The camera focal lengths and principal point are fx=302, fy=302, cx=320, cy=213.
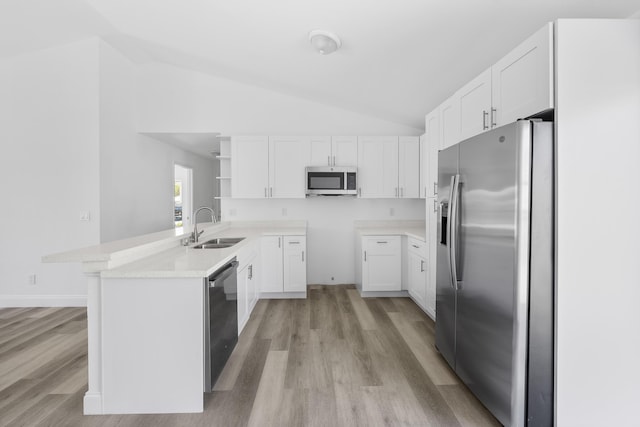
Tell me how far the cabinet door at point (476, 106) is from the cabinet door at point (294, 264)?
2326 millimetres

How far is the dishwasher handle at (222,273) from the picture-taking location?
1953mm

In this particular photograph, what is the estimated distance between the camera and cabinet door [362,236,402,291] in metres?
3.95

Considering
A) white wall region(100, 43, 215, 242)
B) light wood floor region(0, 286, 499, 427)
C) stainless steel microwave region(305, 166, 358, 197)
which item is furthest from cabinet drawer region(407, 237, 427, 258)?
white wall region(100, 43, 215, 242)

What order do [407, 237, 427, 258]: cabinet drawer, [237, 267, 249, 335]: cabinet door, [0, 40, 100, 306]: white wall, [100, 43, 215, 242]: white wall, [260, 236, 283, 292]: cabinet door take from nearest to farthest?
[237, 267, 249, 335]: cabinet door < [407, 237, 427, 258]: cabinet drawer < [0, 40, 100, 306]: white wall < [100, 43, 215, 242]: white wall < [260, 236, 283, 292]: cabinet door

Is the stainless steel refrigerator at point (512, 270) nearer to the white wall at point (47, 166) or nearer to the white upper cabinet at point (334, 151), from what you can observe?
the white upper cabinet at point (334, 151)

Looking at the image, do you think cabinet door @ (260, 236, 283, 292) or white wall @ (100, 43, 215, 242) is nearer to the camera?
white wall @ (100, 43, 215, 242)

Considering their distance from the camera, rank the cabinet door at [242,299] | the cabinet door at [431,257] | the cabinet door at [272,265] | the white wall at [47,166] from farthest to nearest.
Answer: the cabinet door at [272,265]
the white wall at [47,166]
the cabinet door at [431,257]
the cabinet door at [242,299]

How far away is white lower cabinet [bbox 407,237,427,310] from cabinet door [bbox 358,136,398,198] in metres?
0.84

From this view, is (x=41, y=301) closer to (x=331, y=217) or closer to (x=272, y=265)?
(x=272, y=265)

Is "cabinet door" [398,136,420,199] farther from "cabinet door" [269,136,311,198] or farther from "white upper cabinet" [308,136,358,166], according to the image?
"cabinet door" [269,136,311,198]

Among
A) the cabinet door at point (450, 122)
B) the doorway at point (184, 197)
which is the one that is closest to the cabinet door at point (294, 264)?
the cabinet door at point (450, 122)

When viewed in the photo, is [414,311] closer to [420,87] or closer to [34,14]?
[420,87]

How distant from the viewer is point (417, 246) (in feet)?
11.6
